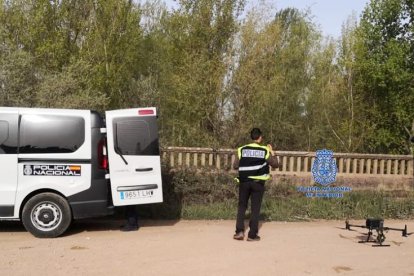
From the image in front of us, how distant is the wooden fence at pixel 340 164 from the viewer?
485 inches

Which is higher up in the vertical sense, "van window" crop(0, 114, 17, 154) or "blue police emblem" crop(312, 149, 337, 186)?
"van window" crop(0, 114, 17, 154)

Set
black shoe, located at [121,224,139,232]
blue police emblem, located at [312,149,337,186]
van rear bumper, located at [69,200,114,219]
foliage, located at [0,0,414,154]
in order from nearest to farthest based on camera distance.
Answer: van rear bumper, located at [69,200,114,219]
black shoe, located at [121,224,139,232]
blue police emblem, located at [312,149,337,186]
foliage, located at [0,0,414,154]

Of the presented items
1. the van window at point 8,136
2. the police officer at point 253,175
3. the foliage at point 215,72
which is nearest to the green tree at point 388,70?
the foliage at point 215,72

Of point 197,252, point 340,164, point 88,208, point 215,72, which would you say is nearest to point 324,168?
point 340,164

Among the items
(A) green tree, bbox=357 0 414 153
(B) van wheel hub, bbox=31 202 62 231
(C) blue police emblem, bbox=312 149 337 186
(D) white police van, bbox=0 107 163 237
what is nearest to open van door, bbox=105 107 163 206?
(D) white police van, bbox=0 107 163 237

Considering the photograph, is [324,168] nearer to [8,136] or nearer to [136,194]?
[136,194]

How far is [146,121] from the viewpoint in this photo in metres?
8.58

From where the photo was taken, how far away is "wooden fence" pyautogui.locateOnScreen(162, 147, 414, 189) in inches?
485

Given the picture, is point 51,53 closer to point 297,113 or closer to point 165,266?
point 297,113

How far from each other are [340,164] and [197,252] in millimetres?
6956

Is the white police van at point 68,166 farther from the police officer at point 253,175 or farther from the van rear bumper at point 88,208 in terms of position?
the police officer at point 253,175

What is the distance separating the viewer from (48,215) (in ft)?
27.0

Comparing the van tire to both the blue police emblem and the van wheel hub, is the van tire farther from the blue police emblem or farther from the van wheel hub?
the blue police emblem

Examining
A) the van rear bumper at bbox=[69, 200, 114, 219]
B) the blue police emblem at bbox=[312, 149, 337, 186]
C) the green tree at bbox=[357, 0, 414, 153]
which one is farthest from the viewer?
the green tree at bbox=[357, 0, 414, 153]
